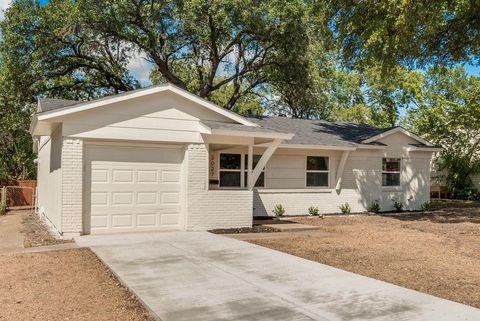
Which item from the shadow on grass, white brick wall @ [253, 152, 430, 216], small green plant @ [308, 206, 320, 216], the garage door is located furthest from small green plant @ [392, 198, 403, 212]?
the garage door

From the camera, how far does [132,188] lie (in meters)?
11.8

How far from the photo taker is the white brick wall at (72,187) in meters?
10.8

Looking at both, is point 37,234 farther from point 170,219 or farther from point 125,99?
point 125,99

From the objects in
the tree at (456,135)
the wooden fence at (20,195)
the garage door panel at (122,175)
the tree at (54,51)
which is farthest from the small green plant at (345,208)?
the wooden fence at (20,195)

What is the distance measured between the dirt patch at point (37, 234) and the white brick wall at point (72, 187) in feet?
1.55

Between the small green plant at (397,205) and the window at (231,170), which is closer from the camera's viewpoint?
the window at (231,170)

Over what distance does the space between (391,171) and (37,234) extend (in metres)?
14.4

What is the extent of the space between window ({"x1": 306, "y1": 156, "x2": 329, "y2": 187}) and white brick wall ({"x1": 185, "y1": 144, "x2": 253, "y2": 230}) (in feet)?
18.1

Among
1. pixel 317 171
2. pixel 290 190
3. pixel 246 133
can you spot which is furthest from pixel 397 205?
pixel 246 133

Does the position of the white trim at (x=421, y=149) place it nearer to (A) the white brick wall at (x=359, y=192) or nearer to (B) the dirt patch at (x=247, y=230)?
(A) the white brick wall at (x=359, y=192)

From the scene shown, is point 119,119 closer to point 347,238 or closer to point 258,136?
point 258,136

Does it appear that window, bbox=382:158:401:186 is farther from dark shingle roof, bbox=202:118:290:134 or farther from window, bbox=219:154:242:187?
dark shingle roof, bbox=202:118:290:134

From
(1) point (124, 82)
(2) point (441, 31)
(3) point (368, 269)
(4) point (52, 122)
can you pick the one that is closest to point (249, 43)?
(1) point (124, 82)

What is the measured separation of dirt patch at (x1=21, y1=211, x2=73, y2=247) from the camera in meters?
10.4
